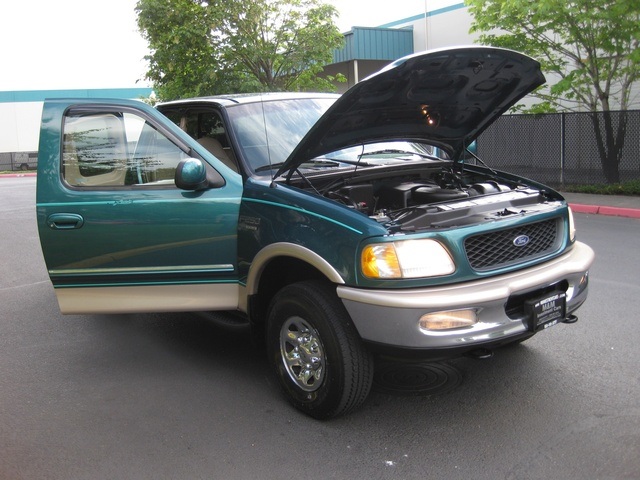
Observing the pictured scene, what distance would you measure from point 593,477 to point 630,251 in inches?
221

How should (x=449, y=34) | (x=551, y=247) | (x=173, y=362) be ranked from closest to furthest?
(x=551, y=247), (x=173, y=362), (x=449, y=34)

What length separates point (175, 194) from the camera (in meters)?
4.13

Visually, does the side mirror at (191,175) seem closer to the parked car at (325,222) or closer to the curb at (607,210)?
the parked car at (325,222)

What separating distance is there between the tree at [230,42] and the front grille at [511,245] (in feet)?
38.5

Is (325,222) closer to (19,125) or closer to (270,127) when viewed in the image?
(270,127)

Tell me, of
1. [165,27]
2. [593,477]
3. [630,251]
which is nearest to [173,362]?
[593,477]

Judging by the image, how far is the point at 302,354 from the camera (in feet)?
12.0

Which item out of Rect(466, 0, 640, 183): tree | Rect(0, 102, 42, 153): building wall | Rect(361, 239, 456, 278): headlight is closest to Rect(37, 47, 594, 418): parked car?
Rect(361, 239, 456, 278): headlight

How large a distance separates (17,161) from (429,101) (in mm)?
40185

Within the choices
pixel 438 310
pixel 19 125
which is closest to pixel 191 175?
pixel 438 310

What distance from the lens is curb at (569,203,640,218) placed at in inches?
437

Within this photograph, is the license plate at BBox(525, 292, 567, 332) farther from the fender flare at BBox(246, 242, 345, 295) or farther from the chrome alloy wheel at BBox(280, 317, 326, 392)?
the chrome alloy wheel at BBox(280, 317, 326, 392)

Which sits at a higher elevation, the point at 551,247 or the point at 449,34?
the point at 449,34

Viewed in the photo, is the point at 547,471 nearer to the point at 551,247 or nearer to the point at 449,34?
the point at 551,247
